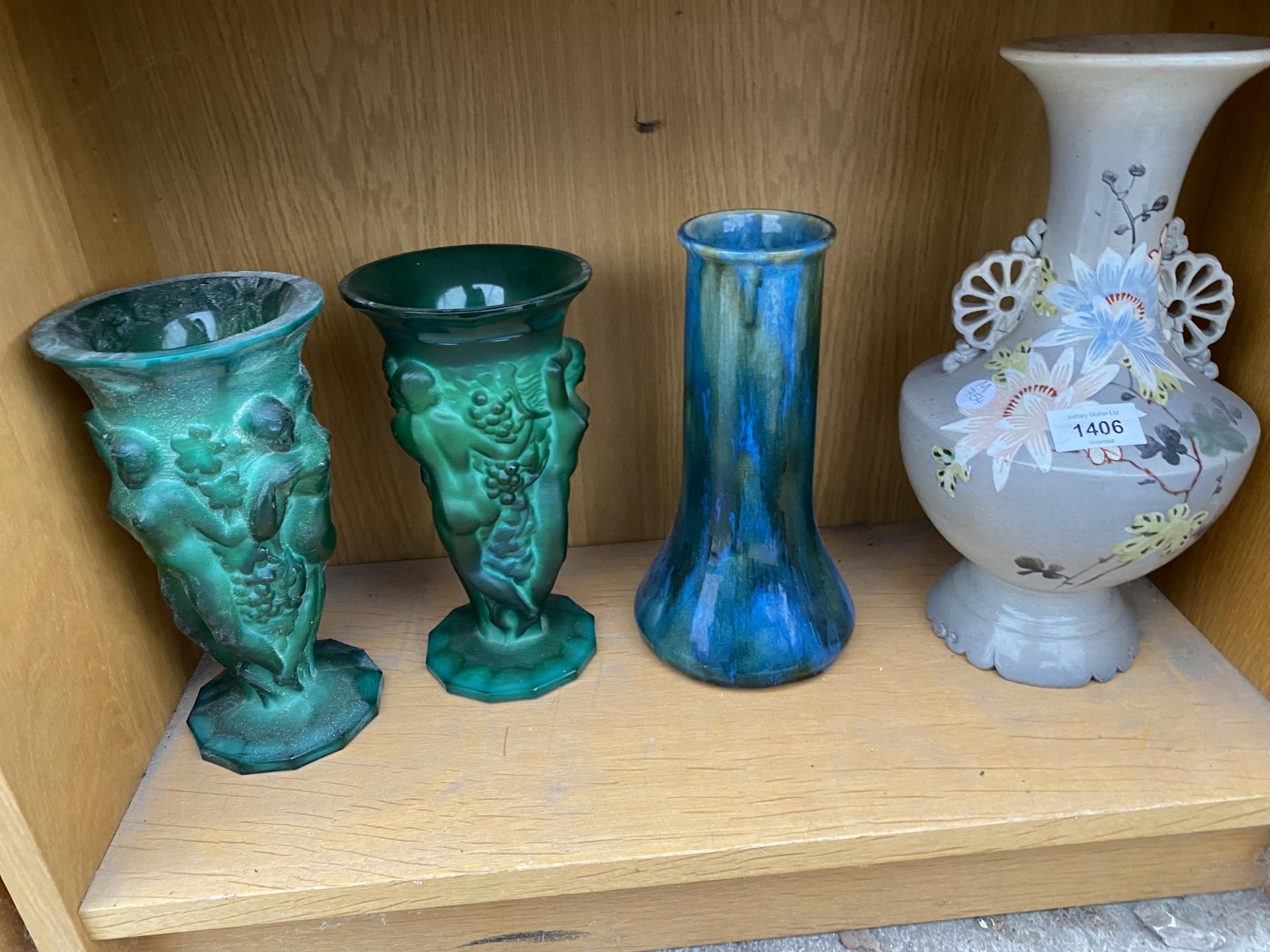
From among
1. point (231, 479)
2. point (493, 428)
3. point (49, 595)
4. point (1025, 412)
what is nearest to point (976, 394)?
point (1025, 412)

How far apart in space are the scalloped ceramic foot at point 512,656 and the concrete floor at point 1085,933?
0.72 feet

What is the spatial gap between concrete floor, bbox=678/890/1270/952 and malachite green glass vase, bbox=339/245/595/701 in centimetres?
26

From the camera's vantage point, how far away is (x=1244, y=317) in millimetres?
637

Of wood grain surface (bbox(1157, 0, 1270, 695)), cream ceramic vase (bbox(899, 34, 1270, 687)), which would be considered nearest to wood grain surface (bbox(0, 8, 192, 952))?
cream ceramic vase (bbox(899, 34, 1270, 687))

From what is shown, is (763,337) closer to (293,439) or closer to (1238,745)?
(293,439)

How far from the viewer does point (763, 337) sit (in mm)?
561

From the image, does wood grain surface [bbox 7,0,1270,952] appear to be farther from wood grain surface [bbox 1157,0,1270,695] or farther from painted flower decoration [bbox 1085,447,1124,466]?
painted flower decoration [bbox 1085,447,1124,466]

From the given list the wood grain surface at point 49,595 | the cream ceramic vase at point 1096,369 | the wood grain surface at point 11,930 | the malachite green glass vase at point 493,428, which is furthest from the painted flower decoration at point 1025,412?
the wood grain surface at point 11,930

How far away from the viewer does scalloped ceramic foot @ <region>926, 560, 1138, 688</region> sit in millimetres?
643

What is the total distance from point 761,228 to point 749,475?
165mm

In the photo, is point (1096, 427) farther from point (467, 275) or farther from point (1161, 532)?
point (467, 275)

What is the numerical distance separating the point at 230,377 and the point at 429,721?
10.7 inches

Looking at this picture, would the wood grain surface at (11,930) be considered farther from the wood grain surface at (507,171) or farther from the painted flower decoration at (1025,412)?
the painted flower decoration at (1025,412)

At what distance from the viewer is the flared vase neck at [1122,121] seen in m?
0.51
